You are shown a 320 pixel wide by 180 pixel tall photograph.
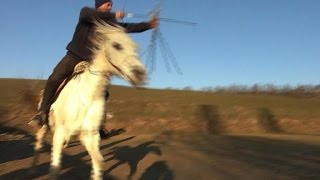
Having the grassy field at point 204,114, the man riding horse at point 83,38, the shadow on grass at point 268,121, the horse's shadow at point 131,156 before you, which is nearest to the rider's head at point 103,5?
→ the man riding horse at point 83,38

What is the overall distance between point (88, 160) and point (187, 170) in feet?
8.19

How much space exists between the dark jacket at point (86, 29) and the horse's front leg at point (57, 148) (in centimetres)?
110

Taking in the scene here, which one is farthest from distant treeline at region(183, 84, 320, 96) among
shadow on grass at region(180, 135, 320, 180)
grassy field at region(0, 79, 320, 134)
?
Result: shadow on grass at region(180, 135, 320, 180)

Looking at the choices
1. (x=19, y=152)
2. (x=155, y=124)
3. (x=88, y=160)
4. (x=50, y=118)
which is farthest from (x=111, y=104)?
(x=50, y=118)

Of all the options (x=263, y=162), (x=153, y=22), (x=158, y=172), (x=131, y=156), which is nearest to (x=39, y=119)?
(x=153, y=22)

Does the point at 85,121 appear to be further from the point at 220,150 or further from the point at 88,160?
the point at 220,150

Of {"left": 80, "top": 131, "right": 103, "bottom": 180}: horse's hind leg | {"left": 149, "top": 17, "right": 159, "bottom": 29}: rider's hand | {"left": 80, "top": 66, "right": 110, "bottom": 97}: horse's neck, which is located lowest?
{"left": 80, "top": 131, "right": 103, "bottom": 180}: horse's hind leg

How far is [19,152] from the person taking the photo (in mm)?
14211

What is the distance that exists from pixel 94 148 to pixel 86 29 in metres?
1.67

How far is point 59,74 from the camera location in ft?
26.8

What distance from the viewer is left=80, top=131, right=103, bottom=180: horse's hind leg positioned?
7.53 m

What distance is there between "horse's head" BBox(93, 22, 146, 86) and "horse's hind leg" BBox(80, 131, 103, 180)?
882mm

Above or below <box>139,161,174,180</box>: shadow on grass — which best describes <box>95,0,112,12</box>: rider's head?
above

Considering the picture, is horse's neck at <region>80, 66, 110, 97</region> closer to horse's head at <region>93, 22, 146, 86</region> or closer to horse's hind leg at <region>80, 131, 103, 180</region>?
horse's head at <region>93, 22, 146, 86</region>
